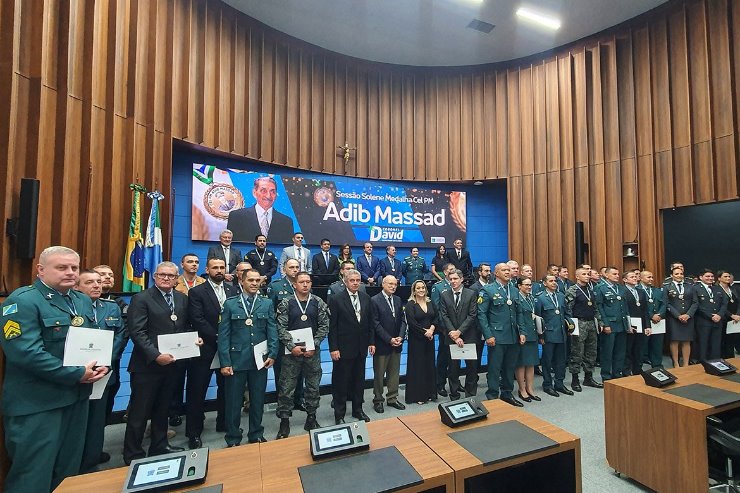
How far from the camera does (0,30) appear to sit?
312 cm

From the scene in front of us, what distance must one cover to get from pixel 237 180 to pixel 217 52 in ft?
7.00

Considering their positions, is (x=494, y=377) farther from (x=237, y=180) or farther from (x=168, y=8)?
(x=168, y=8)

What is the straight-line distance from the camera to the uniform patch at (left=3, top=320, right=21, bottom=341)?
190 cm

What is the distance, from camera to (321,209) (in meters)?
7.38

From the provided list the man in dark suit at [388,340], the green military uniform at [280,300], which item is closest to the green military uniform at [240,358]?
the green military uniform at [280,300]

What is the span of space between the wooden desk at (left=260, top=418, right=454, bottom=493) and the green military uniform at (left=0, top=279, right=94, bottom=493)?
1.36 m

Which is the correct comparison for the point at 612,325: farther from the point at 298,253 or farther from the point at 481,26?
the point at 481,26

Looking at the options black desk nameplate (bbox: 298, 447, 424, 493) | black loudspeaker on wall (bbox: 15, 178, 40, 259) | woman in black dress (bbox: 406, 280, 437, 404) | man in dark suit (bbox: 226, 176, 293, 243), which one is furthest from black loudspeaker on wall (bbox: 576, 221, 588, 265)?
black loudspeaker on wall (bbox: 15, 178, 40, 259)

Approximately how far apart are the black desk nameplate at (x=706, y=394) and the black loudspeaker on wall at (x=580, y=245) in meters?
4.83

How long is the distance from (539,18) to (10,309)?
8270 millimetres

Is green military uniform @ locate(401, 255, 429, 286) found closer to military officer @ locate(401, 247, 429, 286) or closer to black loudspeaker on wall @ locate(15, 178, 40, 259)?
military officer @ locate(401, 247, 429, 286)

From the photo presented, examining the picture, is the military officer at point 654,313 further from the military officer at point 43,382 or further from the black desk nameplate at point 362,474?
the military officer at point 43,382

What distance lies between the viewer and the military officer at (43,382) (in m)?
1.91

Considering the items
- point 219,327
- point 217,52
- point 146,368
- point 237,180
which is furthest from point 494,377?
point 217,52
